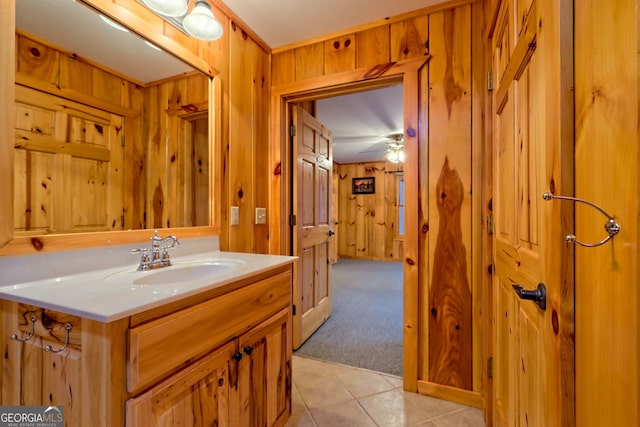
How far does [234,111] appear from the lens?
177 cm

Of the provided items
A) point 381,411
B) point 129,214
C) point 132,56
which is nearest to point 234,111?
point 132,56

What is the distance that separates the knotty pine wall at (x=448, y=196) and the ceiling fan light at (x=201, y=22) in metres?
1.04

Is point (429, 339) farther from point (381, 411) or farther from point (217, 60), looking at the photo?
point (217, 60)

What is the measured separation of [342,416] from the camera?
1.49m

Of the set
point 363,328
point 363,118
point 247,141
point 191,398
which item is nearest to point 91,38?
point 247,141

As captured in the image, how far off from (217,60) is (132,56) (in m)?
0.52

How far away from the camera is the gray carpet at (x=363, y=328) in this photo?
2082 millimetres

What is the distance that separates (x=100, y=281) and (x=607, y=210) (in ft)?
4.40

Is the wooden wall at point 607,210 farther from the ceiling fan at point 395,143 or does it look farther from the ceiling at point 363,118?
the ceiling fan at point 395,143

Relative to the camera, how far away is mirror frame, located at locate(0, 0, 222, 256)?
0.85 metres

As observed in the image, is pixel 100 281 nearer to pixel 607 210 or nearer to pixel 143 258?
pixel 143 258

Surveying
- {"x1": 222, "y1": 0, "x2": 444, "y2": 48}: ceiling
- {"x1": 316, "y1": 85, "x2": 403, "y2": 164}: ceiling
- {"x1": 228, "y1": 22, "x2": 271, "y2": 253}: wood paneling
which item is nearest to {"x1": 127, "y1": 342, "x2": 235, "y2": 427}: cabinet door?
{"x1": 228, "y1": 22, "x2": 271, "y2": 253}: wood paneling

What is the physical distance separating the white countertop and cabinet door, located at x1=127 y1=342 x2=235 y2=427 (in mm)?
241

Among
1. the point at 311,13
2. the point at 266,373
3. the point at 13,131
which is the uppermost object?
the point at 311,13
